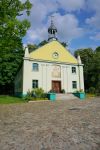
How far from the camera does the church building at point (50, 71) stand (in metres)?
31.6

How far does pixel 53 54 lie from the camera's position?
3472cm

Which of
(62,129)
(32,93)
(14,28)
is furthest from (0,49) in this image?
(32,93)

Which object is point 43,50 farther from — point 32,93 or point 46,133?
point 46,133

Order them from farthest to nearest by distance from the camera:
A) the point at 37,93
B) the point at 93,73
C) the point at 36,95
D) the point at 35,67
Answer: the point at 93,73
the point at 35,67
the point at 37,93
the point at 36,95

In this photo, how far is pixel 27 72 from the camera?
31422mm

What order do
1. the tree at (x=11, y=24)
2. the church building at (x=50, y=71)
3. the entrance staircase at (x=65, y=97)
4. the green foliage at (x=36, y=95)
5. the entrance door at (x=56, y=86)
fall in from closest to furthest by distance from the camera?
1. the tree at (x=11, y=24)
2. the green foliage at (x=36, y=95)
3. the entrance staircase at (x=65, y=97)
4. the church building at (x=50, y=71)
5. the entrance door at (x=56, y=86)

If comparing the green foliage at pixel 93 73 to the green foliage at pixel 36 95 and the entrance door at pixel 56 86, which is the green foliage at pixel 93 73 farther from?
the green foliage at pixel 36 95

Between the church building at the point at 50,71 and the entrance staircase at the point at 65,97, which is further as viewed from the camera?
the church building at the point at 50,71

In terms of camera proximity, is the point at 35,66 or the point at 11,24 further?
the point at 35,66

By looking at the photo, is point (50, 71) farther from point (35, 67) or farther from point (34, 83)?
point (34, 83)

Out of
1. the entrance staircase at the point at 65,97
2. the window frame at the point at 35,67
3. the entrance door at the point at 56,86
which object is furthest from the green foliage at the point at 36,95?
the entrance door at the point at 56,86

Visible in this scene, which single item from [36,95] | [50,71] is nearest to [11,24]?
[36,95]

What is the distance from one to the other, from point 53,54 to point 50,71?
3.18 m

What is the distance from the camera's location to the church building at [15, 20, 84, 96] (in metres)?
31.6
